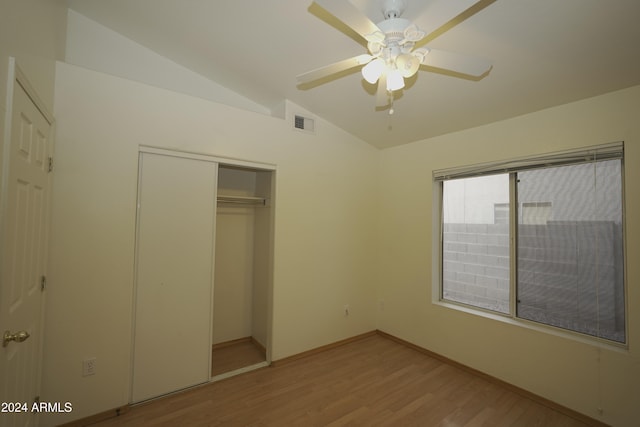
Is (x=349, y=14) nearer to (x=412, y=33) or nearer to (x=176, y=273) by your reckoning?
(x=412, y=33)

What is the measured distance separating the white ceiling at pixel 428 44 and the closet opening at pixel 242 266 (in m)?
1.10

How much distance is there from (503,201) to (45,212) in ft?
12.8

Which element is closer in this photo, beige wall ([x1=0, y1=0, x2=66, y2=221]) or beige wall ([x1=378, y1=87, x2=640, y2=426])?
beige wall ([x1=0, y1=0, x2=66, y2=221])

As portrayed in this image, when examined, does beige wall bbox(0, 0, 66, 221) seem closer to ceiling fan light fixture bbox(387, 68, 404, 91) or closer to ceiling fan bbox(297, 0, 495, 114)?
ceiling fan bbox(297, 0, 495, 114)

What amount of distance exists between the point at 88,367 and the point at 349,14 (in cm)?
285

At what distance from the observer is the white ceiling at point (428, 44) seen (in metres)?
1.63

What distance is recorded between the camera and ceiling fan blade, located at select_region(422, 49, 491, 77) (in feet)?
4.48

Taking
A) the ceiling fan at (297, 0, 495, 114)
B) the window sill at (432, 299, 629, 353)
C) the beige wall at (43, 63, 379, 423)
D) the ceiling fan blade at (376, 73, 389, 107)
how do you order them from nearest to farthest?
the ceiling fan at (297, 0, 495, 114) → the ceiling fan blade at (376, 73, 389, 107) → the beige wall at (43, 63, 379, 423) → the window sill at (432, 299, 629, 353)

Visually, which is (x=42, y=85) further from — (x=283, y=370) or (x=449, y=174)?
(x=449, y=174)

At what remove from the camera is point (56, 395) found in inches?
74.1

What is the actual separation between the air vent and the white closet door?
1.09 metres

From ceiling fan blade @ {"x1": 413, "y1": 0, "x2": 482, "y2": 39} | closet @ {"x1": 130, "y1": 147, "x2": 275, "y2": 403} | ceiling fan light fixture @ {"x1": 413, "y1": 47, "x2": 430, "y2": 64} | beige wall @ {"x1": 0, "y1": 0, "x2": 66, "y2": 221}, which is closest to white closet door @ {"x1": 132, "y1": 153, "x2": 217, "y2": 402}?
closet @ {"x1": 130, "y1": 147, "x2": 275, "y2": 403}

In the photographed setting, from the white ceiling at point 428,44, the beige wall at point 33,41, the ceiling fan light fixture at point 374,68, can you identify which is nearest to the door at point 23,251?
the beige wall at point 33,41

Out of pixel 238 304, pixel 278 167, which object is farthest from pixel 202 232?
pixel 238 304
